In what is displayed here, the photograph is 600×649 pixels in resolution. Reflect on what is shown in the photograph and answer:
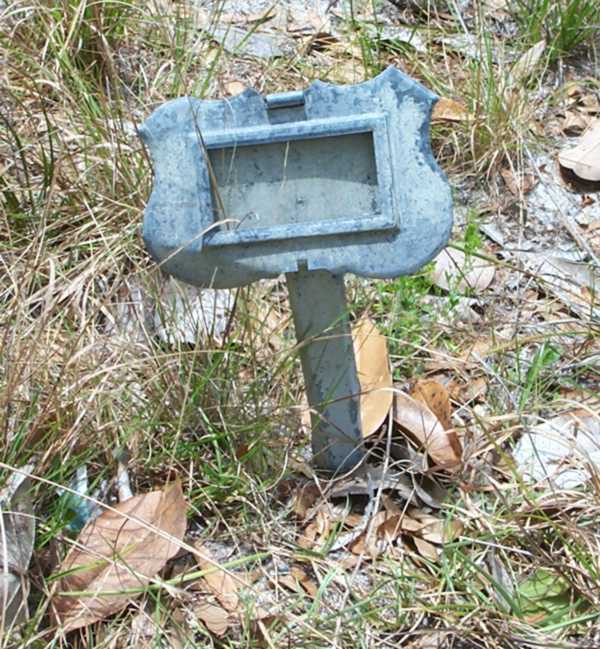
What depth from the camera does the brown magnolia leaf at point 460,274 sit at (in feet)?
8.64

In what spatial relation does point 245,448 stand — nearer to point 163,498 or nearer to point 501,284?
point 163,498

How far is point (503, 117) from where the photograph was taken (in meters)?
2.82

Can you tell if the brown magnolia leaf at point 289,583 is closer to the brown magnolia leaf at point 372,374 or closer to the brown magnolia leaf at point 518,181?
the brown magnolia leaf at point 372,374

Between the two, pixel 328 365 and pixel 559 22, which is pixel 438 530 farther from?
pixel 559 22

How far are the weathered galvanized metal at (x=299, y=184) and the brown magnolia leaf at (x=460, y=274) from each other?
0.90m

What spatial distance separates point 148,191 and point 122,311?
0.31 metres

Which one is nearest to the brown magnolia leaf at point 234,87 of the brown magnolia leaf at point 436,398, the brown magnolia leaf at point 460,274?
the brown magnolia leaf at point 460,274

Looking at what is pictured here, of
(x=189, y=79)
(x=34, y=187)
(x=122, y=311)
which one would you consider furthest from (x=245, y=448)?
(x=189, y=79)

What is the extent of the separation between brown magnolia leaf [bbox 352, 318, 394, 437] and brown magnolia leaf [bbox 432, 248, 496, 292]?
0.35 m

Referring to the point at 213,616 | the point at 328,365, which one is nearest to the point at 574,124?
the point at 328,365

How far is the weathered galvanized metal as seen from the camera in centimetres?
170

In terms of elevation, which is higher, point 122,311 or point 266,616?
point 122,311

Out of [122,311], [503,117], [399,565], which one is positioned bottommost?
[399,565]

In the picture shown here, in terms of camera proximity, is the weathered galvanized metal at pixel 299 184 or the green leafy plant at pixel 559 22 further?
the green leafy plant at pixel 559 22
